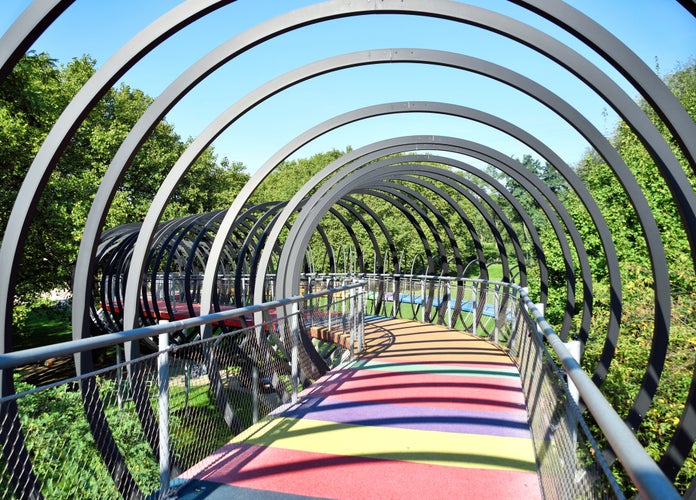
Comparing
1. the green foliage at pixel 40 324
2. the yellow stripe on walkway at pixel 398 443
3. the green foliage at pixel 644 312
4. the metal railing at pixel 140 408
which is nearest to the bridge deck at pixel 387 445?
the yellow stripe on walkway at pixel 398 443

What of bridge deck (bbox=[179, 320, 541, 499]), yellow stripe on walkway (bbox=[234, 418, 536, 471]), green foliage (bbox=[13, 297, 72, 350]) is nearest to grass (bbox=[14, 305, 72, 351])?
green foliage (bbox=[13, 297, 72, 350])

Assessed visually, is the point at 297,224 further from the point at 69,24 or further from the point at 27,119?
the point at 69,24

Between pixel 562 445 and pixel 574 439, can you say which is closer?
pixel 574 439

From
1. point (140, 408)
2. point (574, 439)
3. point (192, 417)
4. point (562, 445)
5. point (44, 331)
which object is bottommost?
point (44, 331)

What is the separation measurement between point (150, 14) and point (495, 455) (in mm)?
8561

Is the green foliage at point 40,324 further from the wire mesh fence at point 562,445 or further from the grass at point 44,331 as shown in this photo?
the wire mesh fence at point 562,445

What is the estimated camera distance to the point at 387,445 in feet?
15.8

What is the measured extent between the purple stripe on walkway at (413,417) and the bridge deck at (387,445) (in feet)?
0.03

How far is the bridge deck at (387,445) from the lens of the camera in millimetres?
3883

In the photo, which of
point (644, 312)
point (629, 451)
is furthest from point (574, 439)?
point (644, 312)

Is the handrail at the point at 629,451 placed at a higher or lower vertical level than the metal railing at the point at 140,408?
higher

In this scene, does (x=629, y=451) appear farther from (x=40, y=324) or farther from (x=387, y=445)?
(x=40, y=324)

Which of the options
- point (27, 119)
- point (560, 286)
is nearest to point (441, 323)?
point (560, 286)

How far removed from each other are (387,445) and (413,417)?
0.96 meters
